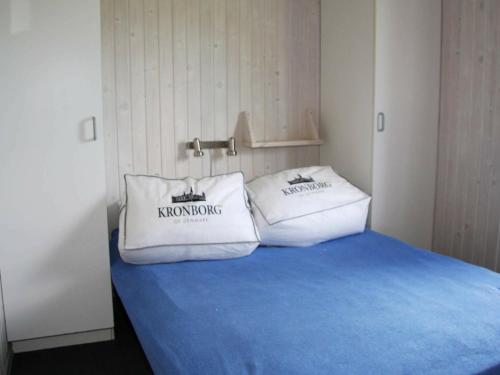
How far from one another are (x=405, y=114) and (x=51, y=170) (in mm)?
1861

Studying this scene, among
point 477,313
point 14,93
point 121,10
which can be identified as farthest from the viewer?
point 121,10

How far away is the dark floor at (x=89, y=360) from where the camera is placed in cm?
214

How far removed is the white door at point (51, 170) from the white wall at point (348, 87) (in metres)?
1.39

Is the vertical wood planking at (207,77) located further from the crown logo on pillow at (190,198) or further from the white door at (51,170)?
the white door at (51,170)

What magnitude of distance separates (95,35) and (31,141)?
1.73 feet

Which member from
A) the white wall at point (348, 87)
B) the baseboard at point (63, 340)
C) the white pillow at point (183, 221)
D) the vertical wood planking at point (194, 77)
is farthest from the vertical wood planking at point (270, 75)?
the baseboard at point (63, 340)

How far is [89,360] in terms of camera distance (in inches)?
87.4

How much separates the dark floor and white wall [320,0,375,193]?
4.90 ft

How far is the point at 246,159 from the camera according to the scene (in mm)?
2971

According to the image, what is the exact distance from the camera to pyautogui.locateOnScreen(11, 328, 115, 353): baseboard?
7.49 feet

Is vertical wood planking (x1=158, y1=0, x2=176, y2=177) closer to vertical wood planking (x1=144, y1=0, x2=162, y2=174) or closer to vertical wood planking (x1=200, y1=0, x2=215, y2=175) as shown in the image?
vertical wood planking (x1=144, y1=0, x2=162, y2=174)

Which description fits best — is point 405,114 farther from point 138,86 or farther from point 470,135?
point 138,86

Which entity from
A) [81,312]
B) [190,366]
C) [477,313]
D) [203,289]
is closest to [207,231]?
[203,289]

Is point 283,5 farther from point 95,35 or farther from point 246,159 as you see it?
point 95,35
